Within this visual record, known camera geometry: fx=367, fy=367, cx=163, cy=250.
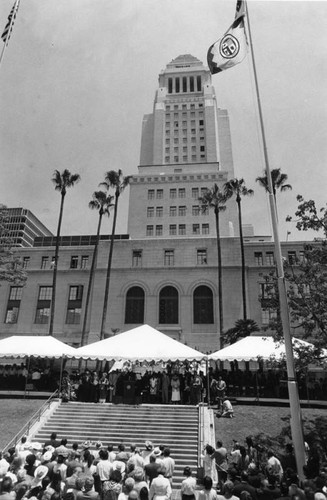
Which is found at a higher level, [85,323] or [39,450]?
[85,323]

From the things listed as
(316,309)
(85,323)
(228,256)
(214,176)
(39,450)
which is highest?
(214,176)

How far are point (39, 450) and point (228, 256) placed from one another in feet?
122

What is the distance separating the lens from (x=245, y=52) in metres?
13.1

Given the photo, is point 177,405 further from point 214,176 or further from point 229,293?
point 214,176

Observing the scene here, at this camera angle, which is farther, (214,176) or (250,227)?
(250,227)

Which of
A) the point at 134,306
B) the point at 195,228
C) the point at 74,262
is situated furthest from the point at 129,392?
the point at 195,228

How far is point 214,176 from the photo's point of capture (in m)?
67.9


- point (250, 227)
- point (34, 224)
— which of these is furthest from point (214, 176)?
point (34, 224)

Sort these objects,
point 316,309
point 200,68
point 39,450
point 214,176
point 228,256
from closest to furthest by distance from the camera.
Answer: point 39,450 < point 316,309 < point 228,256 < point 214,176 < point 200,68

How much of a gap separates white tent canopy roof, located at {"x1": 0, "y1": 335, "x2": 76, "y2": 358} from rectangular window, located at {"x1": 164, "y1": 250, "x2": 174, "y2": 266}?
24657mm

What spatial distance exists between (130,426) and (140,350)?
411 cm

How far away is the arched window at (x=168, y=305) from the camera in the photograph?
4541 centimetres

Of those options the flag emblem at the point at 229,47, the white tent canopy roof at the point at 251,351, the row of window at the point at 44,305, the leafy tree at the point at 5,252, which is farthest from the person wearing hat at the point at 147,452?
the row of window at the point at 44,305

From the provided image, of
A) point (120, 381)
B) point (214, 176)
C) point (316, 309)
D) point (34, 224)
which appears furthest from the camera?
point (34, 224)
